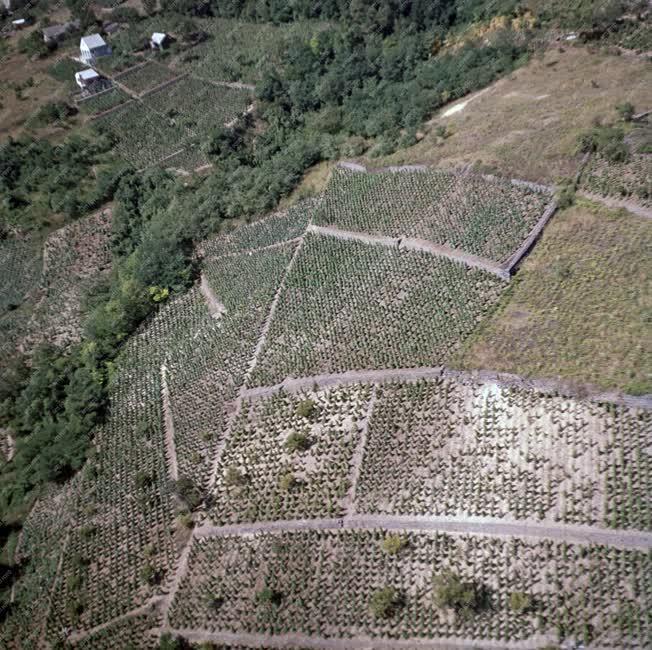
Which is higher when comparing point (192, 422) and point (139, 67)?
point (139, 67)

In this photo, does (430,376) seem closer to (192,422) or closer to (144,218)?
(192,422)

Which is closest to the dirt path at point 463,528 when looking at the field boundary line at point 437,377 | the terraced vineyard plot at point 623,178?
the field boundary line at point 437,377

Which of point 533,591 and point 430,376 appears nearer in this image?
point 533,591

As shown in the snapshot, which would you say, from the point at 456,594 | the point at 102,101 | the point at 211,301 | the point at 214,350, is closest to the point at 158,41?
the point at 102,101

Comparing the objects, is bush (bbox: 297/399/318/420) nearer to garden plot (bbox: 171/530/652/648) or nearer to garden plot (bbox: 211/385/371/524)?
garden plot (bbox: 211/385/371/524)

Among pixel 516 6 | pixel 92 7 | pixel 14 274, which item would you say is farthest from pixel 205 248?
pixel 92 7

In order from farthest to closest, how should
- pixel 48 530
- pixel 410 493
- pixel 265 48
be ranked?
pixel 265 48 < pixel 48 530 < pixel 410 493
